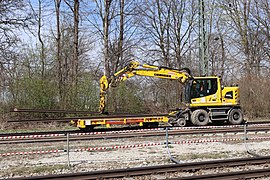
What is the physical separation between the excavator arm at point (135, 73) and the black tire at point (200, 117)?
203 cm

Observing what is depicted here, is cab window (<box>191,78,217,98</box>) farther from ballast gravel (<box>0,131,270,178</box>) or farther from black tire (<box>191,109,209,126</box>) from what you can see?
ballast gravel (<box>0,131,270,178</box>)

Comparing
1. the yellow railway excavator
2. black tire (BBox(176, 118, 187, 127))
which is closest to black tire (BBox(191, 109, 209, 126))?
the yellow railway excavator

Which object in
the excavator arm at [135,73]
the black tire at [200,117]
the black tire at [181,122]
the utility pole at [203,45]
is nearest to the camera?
the excavator arm at [135,73]

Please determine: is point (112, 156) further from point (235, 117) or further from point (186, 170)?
point (235, 117)

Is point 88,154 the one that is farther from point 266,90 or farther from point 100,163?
point 266,90

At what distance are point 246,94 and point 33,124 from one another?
18.0 m

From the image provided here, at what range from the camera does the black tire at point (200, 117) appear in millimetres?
19344

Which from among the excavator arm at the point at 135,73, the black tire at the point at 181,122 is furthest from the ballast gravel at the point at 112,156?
the black tire at the point at 181,122

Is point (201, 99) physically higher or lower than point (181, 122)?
higher

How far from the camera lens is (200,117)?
19500 mm

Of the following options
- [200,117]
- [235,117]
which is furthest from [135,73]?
[235,117]

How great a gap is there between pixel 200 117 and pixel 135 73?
4.87 m

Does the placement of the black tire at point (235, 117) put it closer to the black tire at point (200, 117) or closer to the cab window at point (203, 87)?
the black tire at point (200, 117)


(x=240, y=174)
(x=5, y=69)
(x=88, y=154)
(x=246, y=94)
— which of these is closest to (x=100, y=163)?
(x=88, y=154)
